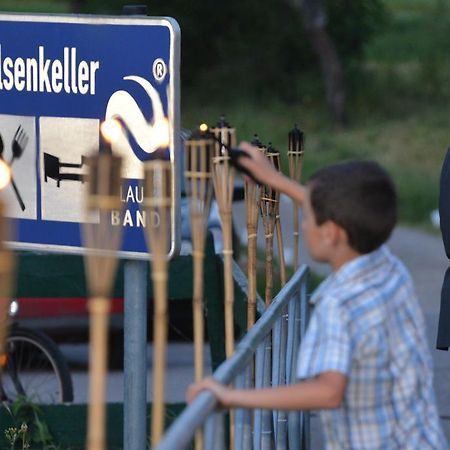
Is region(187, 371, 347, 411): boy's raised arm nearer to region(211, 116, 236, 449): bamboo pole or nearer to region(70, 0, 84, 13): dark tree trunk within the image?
region(211, 116, 236, 449): bamboo pole

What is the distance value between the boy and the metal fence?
0.15 meters

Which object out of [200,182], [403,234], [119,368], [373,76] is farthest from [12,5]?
[200,182]

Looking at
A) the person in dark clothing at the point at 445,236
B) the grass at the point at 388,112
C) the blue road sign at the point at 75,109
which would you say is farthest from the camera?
the grass at the point at 388,112

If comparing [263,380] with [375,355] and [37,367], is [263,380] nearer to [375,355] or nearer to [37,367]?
[375,355]

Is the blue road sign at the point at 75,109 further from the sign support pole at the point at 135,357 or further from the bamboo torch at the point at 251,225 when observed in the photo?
the bamboo torch at the point at 251,225

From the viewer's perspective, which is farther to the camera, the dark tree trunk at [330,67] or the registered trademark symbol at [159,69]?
the dark tree trunk at [330,67]

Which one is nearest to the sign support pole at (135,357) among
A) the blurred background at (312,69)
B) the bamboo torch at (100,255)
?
the bamboo torch at (100,255)

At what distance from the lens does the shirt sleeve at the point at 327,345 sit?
2818 millimetres

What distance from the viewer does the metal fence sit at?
2.70 meters

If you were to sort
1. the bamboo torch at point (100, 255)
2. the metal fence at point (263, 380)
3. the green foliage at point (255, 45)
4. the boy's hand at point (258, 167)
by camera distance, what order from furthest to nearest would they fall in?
the green foliage at point (255, 45) → the boy's hand at point (258, 167) → the metal fence at point (263, 380) → the bamboo torch at point (100, 255)

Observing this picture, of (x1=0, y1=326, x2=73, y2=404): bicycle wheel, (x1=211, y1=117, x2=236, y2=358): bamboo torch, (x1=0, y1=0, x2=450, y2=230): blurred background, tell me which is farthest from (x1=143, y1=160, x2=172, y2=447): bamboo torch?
(x1=0, y1=0, x2=450, y2=230): blurred background

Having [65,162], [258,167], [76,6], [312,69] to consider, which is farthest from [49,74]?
[312,69]

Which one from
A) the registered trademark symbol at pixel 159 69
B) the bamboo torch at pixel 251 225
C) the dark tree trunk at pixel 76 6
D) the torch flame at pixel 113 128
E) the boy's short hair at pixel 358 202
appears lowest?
the boy's short hair at pixel 358 202

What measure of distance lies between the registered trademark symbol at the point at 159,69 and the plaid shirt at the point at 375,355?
128cm
